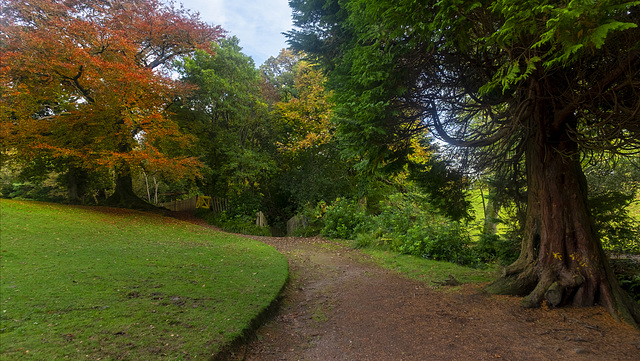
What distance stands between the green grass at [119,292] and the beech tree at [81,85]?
3671 mm

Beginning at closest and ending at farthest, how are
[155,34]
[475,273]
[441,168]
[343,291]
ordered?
[343,291]
[441,168]
[475,273]
[155,34]

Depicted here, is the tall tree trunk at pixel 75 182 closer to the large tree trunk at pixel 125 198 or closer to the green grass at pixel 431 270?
the large tree trunk at pixel 125 198

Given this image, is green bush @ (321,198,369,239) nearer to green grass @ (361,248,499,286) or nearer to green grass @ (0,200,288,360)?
green grass @ (361,248,499,286)

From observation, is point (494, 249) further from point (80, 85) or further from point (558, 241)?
point (80, 85)

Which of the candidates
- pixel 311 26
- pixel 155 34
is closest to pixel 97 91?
pixel 155 34

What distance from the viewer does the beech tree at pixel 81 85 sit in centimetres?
939

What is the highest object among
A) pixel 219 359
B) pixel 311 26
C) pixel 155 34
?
pixel 155 34

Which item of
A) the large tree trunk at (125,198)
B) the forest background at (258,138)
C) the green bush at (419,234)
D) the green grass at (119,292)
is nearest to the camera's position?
the green grass at (119,292)

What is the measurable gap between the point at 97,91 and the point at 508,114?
1197cm

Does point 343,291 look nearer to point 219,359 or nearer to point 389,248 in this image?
point 219,359

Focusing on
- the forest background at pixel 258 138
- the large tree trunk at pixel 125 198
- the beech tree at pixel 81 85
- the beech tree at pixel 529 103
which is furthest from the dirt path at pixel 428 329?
the large tree trunk at pixel 125 198

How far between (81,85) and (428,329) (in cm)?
1296

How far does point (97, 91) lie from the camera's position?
10219 mm

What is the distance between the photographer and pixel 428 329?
3.73m
